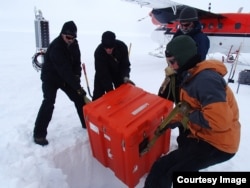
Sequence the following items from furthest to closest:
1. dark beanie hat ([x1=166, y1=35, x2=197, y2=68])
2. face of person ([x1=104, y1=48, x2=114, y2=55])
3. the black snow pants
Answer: the black snow pants < face of person ([x1=104, y1=48, x2=114, y2=55]) < dark beanie hat ([x1=166, y1=35, x2=197, y2=68])

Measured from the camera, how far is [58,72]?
Result: 2730 mm

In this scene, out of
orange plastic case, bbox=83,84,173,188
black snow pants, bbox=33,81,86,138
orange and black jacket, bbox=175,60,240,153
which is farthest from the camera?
black snow pants, bbox=33,81,86,138

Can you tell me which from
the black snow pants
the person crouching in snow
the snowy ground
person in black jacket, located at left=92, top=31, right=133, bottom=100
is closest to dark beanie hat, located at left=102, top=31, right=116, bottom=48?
person in black jacket, located at left=92, top=31, right=133, bottom=100

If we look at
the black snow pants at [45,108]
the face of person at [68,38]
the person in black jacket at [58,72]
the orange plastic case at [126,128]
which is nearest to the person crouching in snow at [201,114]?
the orange plastic case at [126,128]

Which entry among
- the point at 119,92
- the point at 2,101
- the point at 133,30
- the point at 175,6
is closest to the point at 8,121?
the point at 2,101

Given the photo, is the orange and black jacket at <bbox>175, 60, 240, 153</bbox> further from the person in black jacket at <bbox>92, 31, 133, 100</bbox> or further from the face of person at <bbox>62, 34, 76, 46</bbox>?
the face of person at <bbox>62, 34, 76, 46</bbox>

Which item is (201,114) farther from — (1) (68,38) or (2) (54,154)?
→ (2) (54,154)

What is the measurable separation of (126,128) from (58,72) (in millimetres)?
1282

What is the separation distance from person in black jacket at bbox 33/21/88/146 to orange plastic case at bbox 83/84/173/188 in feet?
1.57

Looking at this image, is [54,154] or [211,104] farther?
[54,154]

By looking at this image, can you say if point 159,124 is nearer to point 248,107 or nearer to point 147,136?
point 147,136

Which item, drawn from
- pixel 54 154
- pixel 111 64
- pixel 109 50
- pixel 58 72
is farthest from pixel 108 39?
pixel 54 154

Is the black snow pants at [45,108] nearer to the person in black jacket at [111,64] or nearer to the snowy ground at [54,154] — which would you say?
the snowy ground at [54,154]

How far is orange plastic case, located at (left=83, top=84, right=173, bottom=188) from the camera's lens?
6.46 ft
